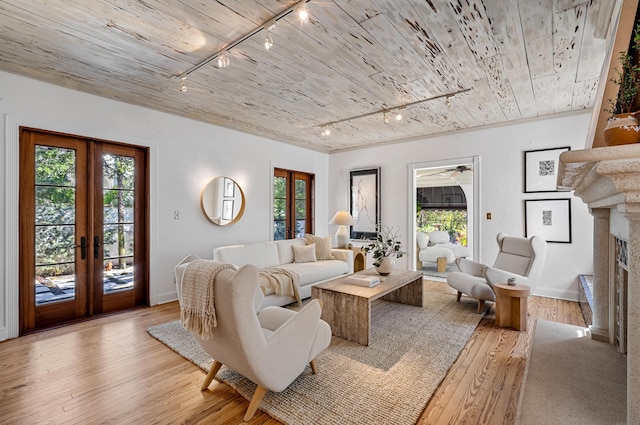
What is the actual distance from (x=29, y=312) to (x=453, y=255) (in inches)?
261

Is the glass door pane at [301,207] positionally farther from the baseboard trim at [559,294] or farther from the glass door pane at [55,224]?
the baseboard trim at [559,294]

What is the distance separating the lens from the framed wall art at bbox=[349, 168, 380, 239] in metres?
5.97

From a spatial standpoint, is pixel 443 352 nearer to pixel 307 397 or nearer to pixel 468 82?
pixel 307 397

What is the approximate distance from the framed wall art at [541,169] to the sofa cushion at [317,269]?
2.99 metres

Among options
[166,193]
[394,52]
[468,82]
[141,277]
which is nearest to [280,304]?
[141,277]

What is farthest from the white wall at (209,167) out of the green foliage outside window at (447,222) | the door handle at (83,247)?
the green foliage outside window at (447,222)

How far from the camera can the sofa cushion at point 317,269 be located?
409 cm

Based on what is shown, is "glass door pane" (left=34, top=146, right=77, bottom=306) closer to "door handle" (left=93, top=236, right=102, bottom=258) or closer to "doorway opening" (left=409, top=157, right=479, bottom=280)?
"door handle" (left=93, top=236, right=102, bottom=258)

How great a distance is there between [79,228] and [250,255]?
196cm

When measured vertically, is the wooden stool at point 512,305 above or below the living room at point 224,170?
below

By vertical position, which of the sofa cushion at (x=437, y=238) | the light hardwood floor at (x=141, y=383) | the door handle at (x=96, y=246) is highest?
the door handle at (x=96, y=246)

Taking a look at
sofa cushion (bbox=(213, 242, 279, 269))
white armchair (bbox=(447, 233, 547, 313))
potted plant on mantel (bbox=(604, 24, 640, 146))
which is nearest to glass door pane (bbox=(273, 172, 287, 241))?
sofa cushion (bbox=(213, 242, 279, 269))

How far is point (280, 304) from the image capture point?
380cm

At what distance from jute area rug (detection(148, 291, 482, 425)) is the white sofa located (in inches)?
38.9
